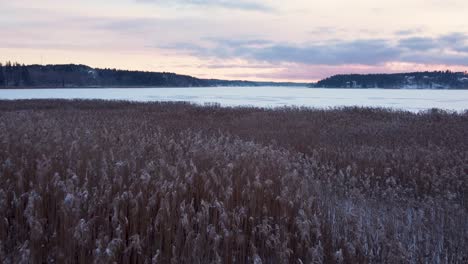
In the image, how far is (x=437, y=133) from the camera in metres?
14.7

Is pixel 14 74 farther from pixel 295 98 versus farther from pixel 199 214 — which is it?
pixel 199 214

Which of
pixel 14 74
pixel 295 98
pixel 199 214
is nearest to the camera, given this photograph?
pixel 199 214

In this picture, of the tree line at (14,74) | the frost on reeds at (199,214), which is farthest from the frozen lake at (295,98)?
the tree line at (14,74)

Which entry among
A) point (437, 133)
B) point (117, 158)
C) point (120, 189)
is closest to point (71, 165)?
point (117, 158)

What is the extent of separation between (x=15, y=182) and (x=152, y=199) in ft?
6.93

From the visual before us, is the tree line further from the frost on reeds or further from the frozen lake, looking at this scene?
the frost on reeds

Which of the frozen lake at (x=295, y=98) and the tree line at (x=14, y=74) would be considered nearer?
the frozen lake at (x=295, y=98)

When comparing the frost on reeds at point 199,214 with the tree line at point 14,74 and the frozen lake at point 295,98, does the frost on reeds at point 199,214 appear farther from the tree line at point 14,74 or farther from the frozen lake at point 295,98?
the tree line at point 14,74

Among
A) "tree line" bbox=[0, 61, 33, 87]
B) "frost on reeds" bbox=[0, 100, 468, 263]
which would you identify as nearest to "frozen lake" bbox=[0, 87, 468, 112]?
"frost on reeds" bbox=[0, 100, 468, 263]

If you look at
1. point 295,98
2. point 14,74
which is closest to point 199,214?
point 295,98

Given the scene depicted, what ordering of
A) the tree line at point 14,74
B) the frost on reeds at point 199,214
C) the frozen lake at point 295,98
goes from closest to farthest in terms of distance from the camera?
1. the frost on reeds at point 199,214
2. the frozen lake at point 295,98
3. the tree line at point 14,74

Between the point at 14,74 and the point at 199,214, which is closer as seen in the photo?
the point at 199,214

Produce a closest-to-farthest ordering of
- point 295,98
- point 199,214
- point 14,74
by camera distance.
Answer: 1. point 199,214
2. point 295,98
3. point 14,74

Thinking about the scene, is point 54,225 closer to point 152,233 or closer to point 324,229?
point 152,233
